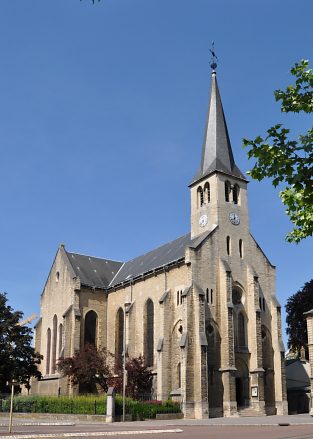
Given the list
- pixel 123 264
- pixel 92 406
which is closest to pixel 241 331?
pixel 92 406

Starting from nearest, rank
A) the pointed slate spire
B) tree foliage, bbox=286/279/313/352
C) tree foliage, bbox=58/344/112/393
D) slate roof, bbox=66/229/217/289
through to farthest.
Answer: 1. tree foliage, bbox=58/344/112/393
2. slate roof, bbox=66/229/217/289
3. the pointed slate spire
4. tree foliage, bbox=286/279/313/352

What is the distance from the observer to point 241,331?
45719 mm

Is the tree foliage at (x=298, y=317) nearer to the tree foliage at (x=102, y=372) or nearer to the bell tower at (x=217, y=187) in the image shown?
the bell tower at (x=217, y=187)

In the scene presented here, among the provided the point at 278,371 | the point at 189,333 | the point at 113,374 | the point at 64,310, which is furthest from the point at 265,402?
the point at 64,310

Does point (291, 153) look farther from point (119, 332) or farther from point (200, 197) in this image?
point (119, 332)

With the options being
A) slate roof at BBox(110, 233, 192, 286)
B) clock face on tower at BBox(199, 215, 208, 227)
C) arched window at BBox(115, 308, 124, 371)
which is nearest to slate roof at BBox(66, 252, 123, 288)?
slate roof at BBox(110, 233, 192, 286)

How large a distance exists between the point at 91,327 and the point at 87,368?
372 inches

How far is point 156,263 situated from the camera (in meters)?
51.8

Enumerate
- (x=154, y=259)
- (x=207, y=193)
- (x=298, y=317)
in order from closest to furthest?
(x=207, y=193) → (x=154, y=259) → (x=298, y=317)

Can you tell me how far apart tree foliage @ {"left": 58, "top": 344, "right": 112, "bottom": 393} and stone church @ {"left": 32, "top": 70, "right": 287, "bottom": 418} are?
10.5 feet

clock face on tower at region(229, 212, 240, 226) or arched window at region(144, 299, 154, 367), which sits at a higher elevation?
clock face on tower at region(229, 212, 240, 226)

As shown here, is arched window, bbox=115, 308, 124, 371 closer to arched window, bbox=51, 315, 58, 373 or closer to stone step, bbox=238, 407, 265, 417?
arched window, bbox=51, 315, 58, 373

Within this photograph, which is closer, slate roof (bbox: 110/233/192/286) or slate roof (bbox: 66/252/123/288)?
slate roof (bbox: 110/233/192/286)

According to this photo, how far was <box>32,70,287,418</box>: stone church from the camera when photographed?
42.0 metres
